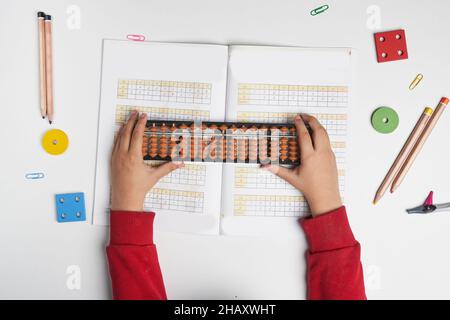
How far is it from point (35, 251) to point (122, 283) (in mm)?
232

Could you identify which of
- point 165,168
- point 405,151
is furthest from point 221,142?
point 405,151

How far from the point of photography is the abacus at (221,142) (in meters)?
0.88

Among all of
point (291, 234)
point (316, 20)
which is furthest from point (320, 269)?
point (316, 20)

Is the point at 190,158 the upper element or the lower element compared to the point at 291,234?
upper

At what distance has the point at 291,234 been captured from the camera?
902 millimetres

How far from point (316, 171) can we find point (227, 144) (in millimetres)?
204

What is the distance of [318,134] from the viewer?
87cm

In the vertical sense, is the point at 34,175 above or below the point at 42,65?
below

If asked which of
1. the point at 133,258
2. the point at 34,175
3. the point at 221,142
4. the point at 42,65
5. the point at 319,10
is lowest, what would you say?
the point at 133,258

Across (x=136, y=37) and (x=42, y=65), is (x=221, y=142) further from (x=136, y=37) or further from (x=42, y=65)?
(x=42, y=65)

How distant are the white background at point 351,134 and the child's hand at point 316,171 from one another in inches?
2.3

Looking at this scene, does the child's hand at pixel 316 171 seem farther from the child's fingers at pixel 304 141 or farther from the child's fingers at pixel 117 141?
the child's fingers at pixel 117 141

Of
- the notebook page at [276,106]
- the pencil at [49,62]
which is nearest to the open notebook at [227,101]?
the notebook page at [276,106]
